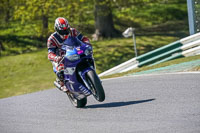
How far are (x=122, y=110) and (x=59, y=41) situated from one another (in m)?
2.07

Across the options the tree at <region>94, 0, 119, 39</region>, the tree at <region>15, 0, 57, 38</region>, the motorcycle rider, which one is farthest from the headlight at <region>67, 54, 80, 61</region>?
the tree at <region>94, 0, 119, 39</region>

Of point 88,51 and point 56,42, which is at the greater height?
point 56,42

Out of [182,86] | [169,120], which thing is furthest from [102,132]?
[182,86]

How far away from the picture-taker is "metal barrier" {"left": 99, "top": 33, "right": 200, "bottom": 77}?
1394 cm

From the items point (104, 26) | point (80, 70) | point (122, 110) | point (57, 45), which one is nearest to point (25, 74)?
point (104, 26)

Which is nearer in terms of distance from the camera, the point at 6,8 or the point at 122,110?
the point at 122,110

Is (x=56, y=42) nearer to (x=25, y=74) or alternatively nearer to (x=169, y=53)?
(x=169, y=53)

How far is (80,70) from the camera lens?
7973 millimetres

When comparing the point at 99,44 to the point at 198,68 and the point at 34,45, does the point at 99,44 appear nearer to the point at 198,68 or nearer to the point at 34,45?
the point at 34,45

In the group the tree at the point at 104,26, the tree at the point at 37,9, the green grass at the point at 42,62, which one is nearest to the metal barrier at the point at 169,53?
the green grass at the point at 42,62

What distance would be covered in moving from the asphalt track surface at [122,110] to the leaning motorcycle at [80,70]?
36cm

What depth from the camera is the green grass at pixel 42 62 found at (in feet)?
61.0

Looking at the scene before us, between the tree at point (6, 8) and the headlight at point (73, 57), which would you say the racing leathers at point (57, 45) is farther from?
the tree at point (6, 8)

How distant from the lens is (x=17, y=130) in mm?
6953
